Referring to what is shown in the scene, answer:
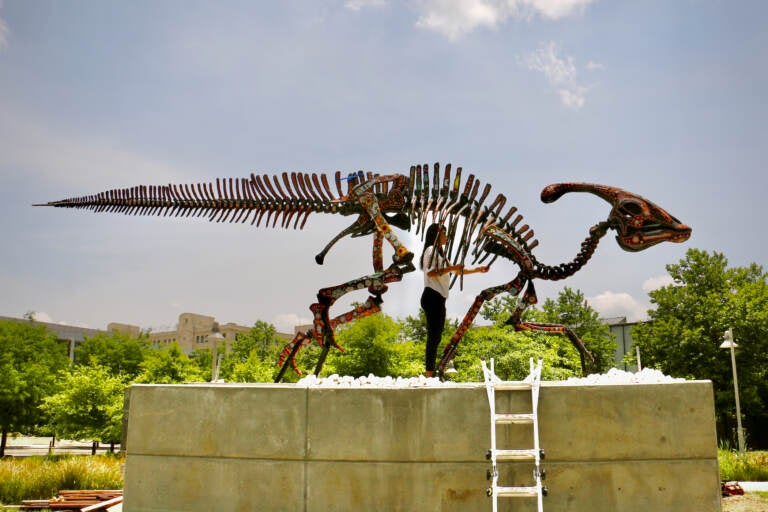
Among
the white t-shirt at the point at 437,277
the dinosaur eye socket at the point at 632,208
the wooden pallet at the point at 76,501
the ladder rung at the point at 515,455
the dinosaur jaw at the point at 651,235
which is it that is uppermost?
the dinosaur eye socket at the point at 632,208

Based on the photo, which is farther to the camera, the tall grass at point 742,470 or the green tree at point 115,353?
the green tree at point 115,353

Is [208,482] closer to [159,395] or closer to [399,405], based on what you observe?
[159,395]

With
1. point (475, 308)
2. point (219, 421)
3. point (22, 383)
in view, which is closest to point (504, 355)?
point (475, 308)

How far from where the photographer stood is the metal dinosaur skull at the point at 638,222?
9.48 metres

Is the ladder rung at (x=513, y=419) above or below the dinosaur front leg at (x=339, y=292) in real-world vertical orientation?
below

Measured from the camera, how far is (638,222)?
962 centimetres

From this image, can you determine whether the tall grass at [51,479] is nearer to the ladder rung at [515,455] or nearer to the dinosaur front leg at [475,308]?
the dinosaur front leg at [475,308]

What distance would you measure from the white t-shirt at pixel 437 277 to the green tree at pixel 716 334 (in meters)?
24.4

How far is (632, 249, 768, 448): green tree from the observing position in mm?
30109

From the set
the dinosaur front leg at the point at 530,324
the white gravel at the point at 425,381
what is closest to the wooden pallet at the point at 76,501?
the white gravel at the point at 425,381

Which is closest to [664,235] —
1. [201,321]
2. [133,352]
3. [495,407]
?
[495,407]

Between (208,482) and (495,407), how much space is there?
3.61 metres

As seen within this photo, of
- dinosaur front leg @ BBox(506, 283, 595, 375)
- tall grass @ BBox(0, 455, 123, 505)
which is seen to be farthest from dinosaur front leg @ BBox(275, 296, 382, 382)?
tall grass @ BBox(0, 455, 123, 505)

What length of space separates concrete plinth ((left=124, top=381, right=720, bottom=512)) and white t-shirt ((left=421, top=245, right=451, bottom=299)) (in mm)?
3211
